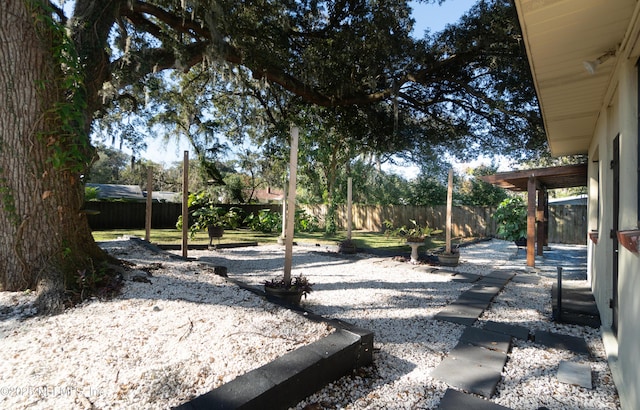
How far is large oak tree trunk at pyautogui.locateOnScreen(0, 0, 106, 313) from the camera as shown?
2789 millimetres

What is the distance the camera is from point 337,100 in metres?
7.74

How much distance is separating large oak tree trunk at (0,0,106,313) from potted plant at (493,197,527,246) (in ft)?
35.9

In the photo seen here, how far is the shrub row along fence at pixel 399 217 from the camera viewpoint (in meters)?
12.2

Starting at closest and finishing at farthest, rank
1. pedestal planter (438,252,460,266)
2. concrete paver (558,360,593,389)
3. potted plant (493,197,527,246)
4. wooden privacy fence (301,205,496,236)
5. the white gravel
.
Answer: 1. the white gravel
2. concrete paver (558,360,593,389)
3. pedestal planter (438,252,460,266)
4. potted plant (493,197,527,246)
5. wooden privacy fence (301,205,496,236)

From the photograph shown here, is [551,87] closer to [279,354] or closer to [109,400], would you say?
[279,354]

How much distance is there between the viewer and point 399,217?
1678 centimetres

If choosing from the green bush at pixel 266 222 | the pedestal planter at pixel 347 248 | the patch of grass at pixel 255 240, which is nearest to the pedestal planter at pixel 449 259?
the pedestal planter at pixel 347 248

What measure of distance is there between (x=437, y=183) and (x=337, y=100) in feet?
41.0

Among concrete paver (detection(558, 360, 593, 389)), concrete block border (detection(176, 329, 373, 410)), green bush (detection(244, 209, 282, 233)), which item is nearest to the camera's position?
concrete block border (detection(176, 329, 373, 410))

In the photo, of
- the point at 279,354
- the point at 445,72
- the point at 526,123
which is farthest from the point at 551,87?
the point at 526,123

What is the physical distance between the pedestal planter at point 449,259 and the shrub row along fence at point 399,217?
7428 millimetres

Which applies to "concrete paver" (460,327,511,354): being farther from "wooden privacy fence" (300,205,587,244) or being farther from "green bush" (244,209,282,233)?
"wooden privacy fence" (300,205,587,244)

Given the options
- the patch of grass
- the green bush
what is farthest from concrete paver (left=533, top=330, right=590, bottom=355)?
the green bush

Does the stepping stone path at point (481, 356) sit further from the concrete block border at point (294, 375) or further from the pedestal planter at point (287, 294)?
the pedestal planter at point (287, 294)
